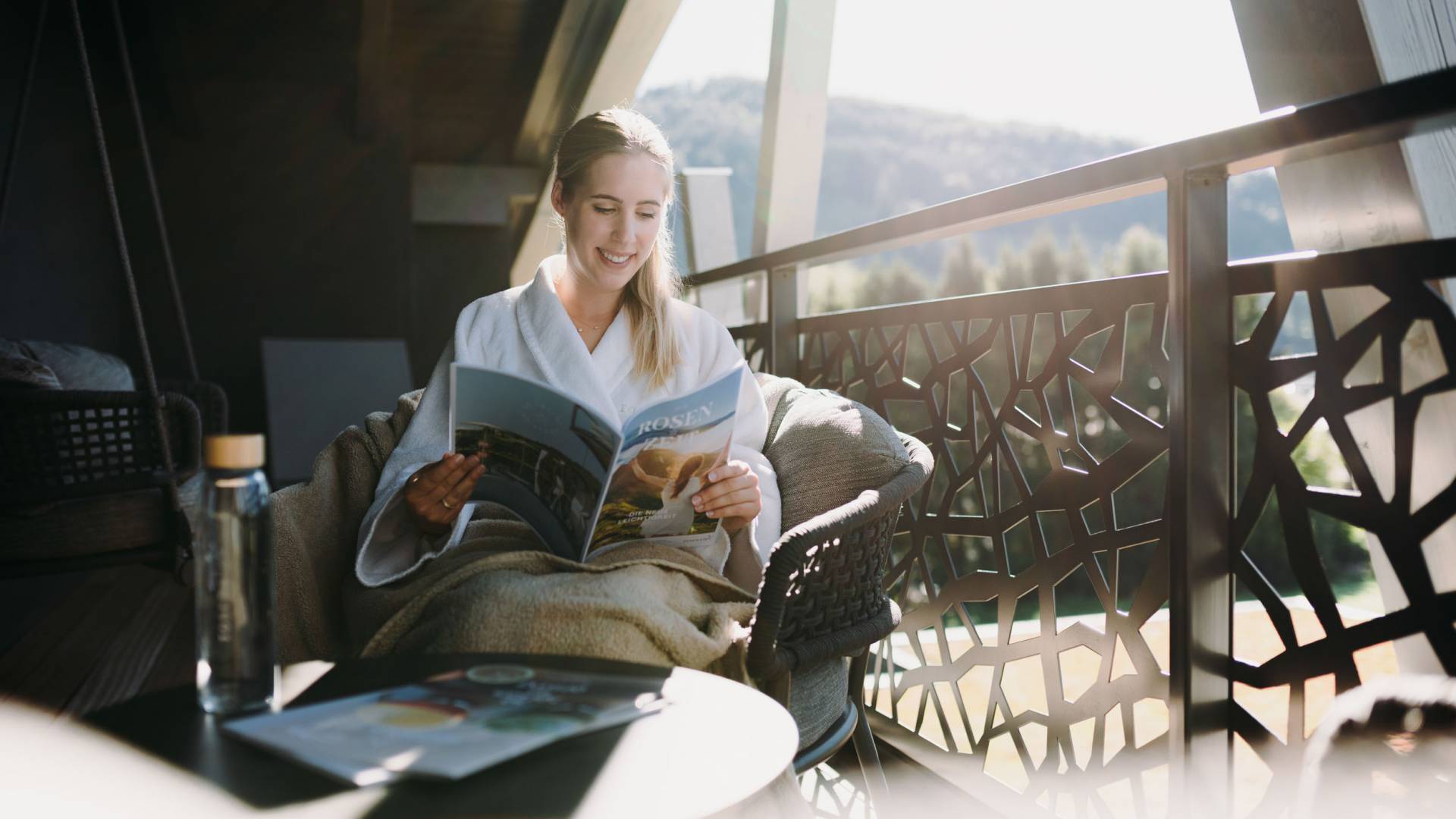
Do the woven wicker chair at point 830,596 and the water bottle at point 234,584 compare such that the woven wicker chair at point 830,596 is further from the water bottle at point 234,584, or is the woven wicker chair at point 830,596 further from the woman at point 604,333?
the water bottle at point 234,584

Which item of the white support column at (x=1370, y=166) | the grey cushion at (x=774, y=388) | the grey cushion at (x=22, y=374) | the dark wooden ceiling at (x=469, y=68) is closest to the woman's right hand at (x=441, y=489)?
the grey cushion at (x=774, y=388)

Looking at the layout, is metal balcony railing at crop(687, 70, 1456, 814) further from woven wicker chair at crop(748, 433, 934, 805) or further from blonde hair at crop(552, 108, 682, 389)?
blonde hair at crop(552, 108, 682, 389)

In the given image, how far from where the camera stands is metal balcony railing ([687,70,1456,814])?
107 centimetres

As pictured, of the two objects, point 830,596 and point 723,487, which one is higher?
point 723,487

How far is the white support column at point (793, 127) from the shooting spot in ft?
9.87

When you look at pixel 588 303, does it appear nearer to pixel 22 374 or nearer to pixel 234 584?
pixel 234 584

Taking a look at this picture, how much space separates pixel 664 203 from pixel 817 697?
0.90m

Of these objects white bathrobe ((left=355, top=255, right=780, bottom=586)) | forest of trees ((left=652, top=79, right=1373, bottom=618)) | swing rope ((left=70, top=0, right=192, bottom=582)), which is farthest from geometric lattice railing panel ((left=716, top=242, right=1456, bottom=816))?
forest of trees ((left=652, top=79, right=1373, bottom=618))

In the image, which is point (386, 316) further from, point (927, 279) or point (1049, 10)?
point (1049, 10)

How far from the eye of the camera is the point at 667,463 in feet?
4.46

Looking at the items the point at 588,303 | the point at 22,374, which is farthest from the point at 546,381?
the point at 22,374

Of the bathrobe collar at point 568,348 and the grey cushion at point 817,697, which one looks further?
the bathrobe collar at point 568,348

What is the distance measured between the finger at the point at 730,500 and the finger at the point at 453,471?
1.06ft

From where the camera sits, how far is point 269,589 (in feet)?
3.09
